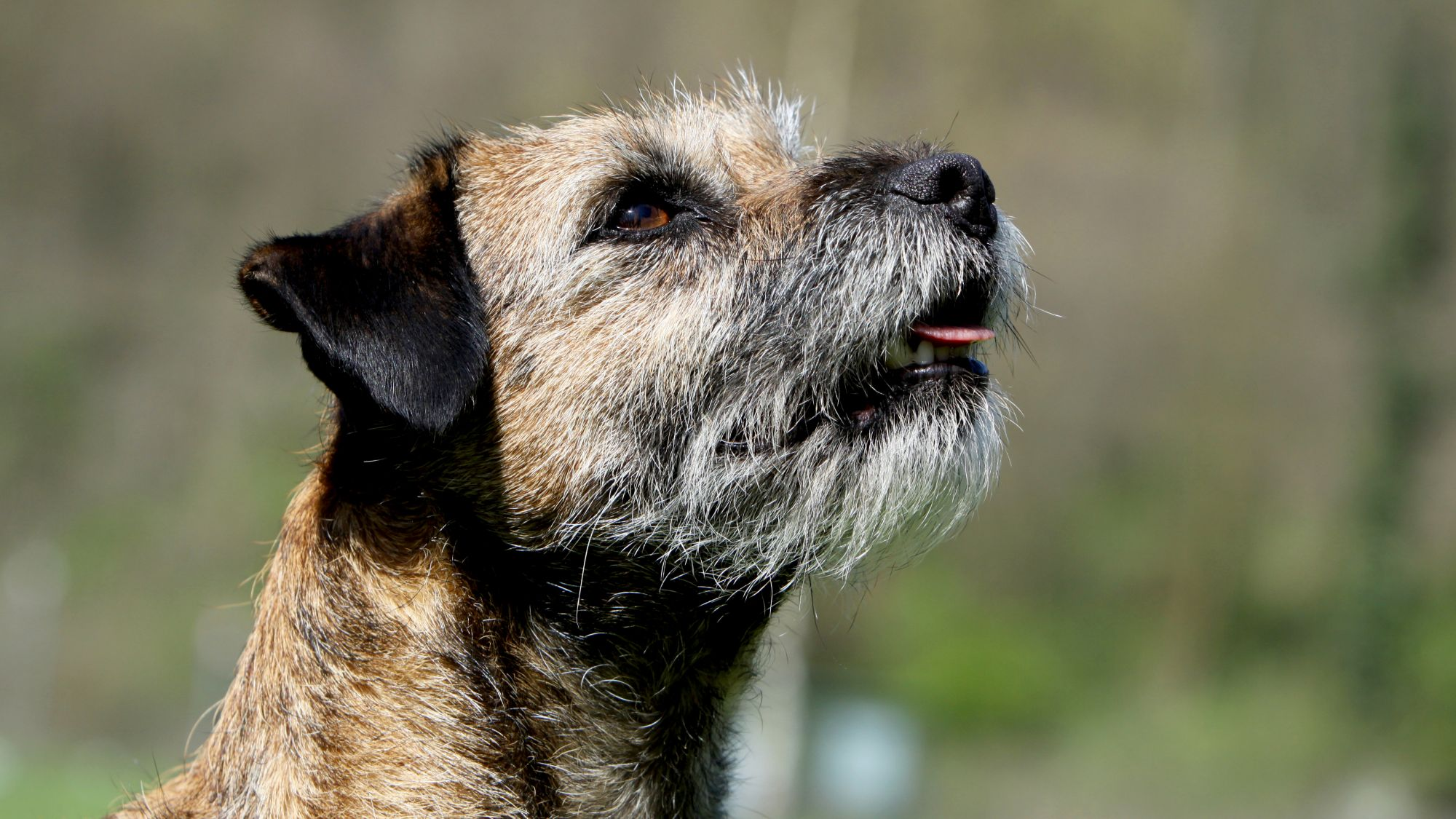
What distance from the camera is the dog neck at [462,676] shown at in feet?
10.7

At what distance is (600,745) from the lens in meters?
3.56

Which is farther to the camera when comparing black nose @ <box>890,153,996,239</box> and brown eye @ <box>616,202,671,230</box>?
brown eye @ <box>616,202,671,230</box>

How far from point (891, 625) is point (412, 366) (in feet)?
78.7

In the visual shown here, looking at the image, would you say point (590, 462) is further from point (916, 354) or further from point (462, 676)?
point (916, 354)

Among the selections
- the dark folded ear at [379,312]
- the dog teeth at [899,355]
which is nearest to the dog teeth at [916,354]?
the dog teeth at [899,355]

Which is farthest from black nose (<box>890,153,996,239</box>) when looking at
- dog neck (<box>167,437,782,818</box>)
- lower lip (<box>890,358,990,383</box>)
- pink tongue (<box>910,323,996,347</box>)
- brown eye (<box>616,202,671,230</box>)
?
dog neck (<box>167,437,782,818</box>)

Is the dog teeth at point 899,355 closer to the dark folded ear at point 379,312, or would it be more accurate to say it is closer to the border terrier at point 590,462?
the border terrier at point 590,462

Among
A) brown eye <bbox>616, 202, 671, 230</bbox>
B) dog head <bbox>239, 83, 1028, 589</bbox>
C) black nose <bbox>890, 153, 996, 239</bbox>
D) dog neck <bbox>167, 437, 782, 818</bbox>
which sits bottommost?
dog neck <bbox>167, 437, 782, 818</bbox>

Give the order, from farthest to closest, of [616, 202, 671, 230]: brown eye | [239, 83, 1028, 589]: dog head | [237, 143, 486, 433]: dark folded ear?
[616, 202, 671, 230]: brown eye < [239, 83, 1028, 589]: dog head < [237, 143, 486, 433]: dark folded ear

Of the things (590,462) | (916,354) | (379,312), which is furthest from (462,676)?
(916,354)

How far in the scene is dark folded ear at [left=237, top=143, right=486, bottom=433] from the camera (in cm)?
323

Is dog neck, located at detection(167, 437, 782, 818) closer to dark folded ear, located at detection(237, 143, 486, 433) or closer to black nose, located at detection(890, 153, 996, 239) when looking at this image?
dark folded ear, located at detection(237, 143, 486, 433)

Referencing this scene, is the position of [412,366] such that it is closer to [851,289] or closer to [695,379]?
[695,379]

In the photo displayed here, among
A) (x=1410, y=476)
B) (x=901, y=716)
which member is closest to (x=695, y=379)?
(x=901, y=716)
